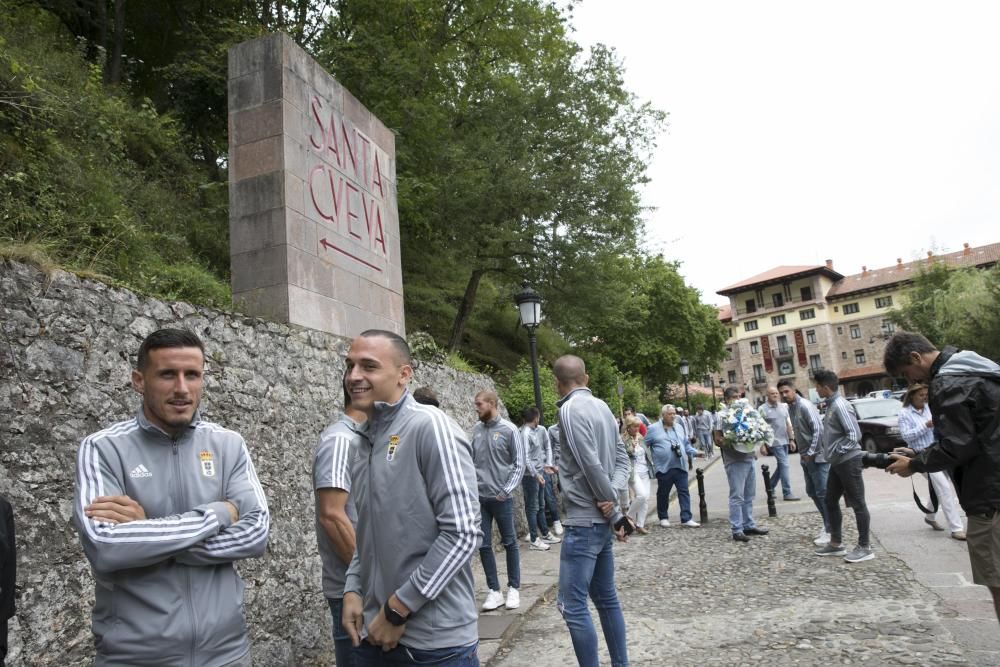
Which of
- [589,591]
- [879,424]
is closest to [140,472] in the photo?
[589,591]

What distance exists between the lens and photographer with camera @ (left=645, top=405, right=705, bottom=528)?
11.2 meters

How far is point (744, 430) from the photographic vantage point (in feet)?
29.9

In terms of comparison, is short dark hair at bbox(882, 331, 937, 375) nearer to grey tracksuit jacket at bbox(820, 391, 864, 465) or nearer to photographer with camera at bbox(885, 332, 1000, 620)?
photographer with camera at bbox(885, 332, 1000, 620)

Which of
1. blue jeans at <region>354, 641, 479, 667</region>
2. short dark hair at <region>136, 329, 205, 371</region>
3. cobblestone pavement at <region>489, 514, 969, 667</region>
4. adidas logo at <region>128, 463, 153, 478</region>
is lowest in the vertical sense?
cobblestone pavement at <region>489, 514, 969, 667</region>

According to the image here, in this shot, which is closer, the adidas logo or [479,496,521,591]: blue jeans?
the adidas logo

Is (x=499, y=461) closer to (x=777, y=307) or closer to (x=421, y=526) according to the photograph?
(x=421, y=526)

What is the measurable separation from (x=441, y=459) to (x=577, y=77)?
17.5 metres

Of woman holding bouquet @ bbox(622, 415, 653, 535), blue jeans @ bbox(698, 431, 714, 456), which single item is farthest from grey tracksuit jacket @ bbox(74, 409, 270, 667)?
blue jeans @ bbox(698, 431, 714, 456)

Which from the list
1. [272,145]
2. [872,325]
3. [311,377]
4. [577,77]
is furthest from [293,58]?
[872,325]

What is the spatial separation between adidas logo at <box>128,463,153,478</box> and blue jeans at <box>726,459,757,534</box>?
7918 millimetres

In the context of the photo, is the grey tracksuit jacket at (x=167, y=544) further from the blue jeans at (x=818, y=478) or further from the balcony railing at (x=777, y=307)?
the balcony railing at (x=777, y=307)

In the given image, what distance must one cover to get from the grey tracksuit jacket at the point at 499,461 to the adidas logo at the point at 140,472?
4.51 metres

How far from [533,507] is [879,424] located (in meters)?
13.3

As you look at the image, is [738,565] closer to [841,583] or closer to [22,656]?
[841,583]
